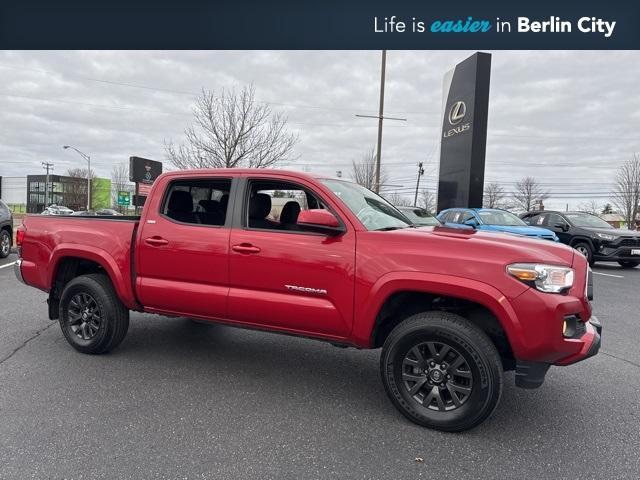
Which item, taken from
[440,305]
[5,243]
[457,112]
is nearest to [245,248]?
[440,305]

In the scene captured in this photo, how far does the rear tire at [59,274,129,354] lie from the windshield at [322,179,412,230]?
243 centimetres

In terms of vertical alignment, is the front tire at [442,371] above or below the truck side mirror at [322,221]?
below

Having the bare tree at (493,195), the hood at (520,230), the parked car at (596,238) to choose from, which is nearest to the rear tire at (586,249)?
the parked car at (596,238)

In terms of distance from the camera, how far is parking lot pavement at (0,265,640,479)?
104 inches

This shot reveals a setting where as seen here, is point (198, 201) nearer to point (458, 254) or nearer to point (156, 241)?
point (156, 241)

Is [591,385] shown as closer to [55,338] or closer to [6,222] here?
[55,338]

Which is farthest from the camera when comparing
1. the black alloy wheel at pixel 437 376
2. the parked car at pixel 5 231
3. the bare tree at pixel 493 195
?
the bare tree at pixel 493 195

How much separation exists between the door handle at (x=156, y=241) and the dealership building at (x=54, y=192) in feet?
244

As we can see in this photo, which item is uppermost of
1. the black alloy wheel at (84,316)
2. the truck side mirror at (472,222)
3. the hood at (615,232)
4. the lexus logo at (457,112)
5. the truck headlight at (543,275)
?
the lexus logo at (457,112)

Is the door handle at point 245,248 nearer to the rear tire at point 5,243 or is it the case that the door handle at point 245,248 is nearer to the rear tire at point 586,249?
the rear tire at point 5,243

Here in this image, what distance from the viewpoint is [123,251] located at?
13.7 ft

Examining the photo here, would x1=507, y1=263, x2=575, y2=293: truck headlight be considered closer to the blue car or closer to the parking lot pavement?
the parking lot pavement

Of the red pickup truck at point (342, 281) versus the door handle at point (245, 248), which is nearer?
the red pickup truck at point (342, 281)

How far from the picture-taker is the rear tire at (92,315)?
430cm
